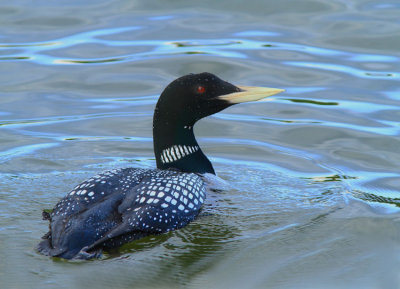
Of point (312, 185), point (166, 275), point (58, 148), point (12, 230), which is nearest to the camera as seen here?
point (166, 275)

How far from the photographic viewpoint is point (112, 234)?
3.97 m

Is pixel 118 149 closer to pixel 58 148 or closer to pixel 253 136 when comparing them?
pixel 58 148

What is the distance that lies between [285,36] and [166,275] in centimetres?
573

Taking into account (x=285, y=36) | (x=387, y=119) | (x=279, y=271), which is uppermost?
(x=285, y=36)

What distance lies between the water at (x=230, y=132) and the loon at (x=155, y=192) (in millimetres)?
95

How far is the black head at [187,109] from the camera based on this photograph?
5043 mm

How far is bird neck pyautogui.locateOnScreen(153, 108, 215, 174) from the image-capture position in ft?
16.8

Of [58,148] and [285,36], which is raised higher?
[285,36]

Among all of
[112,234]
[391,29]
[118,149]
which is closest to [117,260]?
[112,234]

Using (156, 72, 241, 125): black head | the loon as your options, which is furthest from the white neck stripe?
(156, 72, 241, 125): black head

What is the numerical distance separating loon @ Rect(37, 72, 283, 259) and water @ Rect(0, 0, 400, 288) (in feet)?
0.31

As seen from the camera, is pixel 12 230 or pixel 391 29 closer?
pixel 12 230

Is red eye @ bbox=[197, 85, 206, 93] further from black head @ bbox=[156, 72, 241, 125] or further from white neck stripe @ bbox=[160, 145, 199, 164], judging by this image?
white neck stripe @ bbox=[160, 145, 199, 164]

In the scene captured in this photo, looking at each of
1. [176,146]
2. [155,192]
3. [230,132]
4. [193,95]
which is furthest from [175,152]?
[230,132]
